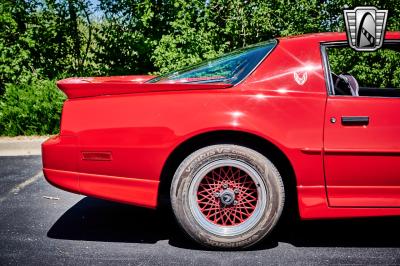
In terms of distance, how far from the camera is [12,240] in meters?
3.10

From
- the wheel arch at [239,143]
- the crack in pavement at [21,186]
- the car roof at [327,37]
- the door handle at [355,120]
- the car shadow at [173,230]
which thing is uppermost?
the car roof at [327,37]

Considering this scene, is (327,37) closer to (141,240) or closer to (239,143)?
(239,143)

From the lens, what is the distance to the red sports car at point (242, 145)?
8.98 feet

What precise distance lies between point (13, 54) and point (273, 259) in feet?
22.6

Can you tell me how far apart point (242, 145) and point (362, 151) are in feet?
2.52

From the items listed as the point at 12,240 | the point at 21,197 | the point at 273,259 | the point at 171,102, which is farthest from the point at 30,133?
the point at 273,259

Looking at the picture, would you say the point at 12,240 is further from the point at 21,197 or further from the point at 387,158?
the point at 387,158

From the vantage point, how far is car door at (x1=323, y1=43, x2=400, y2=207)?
107 inches

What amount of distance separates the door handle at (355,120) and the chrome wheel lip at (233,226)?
2.15ft

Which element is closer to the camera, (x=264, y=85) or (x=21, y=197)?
(x=264, y=85)

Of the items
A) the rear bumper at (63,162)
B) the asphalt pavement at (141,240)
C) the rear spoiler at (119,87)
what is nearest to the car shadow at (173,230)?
the asphalt pavement at (141,240)

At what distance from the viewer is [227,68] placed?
10.3ft

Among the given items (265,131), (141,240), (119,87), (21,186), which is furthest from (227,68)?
(21,186)

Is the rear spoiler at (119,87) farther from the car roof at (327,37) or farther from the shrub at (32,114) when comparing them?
the shrub at (32,114)
